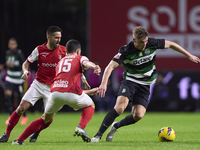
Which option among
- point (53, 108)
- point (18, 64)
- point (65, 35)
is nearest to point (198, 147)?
point (53, 108)

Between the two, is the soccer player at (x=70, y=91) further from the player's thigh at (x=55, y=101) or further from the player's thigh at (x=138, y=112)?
the player's thigh at (x=138, y=112)

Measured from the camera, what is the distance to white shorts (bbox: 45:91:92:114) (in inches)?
249

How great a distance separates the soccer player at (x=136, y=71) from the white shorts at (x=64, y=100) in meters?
0.57

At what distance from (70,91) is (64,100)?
15 centimetres

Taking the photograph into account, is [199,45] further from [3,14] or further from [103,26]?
[3,14]

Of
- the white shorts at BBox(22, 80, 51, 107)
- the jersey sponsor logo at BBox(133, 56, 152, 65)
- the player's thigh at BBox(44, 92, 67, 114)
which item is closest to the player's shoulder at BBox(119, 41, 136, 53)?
the jersey sponsor logo at BBox(133, 56, 152, 65)

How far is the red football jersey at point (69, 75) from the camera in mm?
6371

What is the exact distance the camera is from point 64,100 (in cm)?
632

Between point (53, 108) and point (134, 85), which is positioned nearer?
point (53, 108)

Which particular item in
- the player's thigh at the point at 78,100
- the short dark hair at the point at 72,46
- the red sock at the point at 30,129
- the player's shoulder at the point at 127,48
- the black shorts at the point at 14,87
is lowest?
the black shorts at the point at 14,87

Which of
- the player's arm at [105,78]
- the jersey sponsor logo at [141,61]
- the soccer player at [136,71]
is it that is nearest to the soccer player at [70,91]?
the player's arm at [105,78]

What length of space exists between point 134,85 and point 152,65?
0.45 m

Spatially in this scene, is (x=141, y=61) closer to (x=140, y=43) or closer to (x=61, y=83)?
(x=140, y=43)

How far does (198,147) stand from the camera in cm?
629
